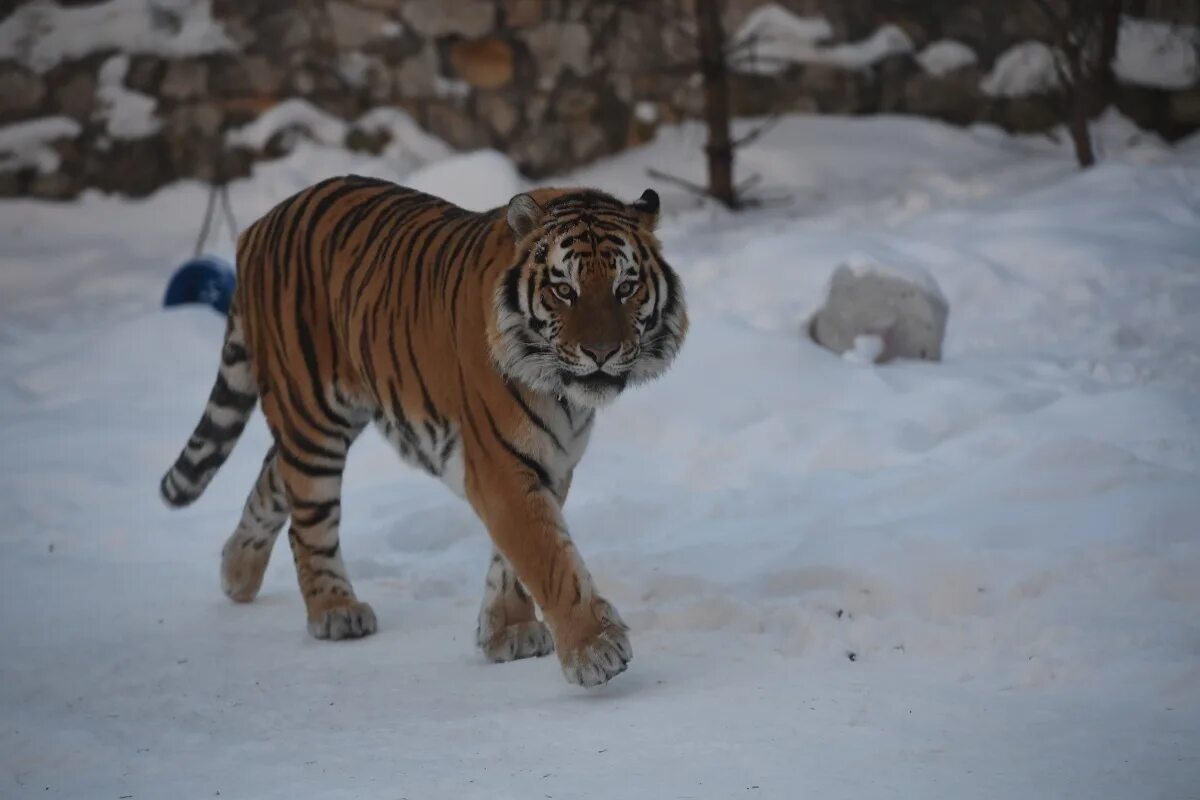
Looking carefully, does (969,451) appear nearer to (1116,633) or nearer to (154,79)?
(1116,633)

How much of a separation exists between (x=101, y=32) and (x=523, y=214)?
774cm

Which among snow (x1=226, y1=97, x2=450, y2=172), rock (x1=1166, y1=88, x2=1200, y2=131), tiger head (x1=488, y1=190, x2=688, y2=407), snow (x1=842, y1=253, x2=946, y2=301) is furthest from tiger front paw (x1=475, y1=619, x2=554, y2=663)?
rock (x1=1166, y1=88, x2=1200, y2=131)

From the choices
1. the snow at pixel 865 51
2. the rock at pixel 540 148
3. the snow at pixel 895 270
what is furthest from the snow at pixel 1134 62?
the snow at pixel 895 270

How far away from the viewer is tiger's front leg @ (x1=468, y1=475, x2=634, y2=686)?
11.3ft

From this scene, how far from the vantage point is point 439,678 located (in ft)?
12.6

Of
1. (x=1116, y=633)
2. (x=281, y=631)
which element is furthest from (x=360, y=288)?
(x=1116, y=633)

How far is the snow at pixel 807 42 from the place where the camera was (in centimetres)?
1054

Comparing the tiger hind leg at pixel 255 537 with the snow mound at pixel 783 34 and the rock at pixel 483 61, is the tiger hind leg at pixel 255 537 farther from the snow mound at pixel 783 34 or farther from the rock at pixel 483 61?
the snow mound at pixel 783 34

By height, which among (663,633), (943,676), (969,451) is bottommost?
(969,451)

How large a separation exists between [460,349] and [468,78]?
6953 millimetres

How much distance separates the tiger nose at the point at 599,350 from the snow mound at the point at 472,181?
5.42 meters

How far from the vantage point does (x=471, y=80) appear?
10.5 metres

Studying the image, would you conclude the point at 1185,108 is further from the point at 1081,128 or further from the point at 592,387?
the point at 592,387

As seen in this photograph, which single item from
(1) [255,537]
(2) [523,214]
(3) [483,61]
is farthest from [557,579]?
(3) [483,61]
